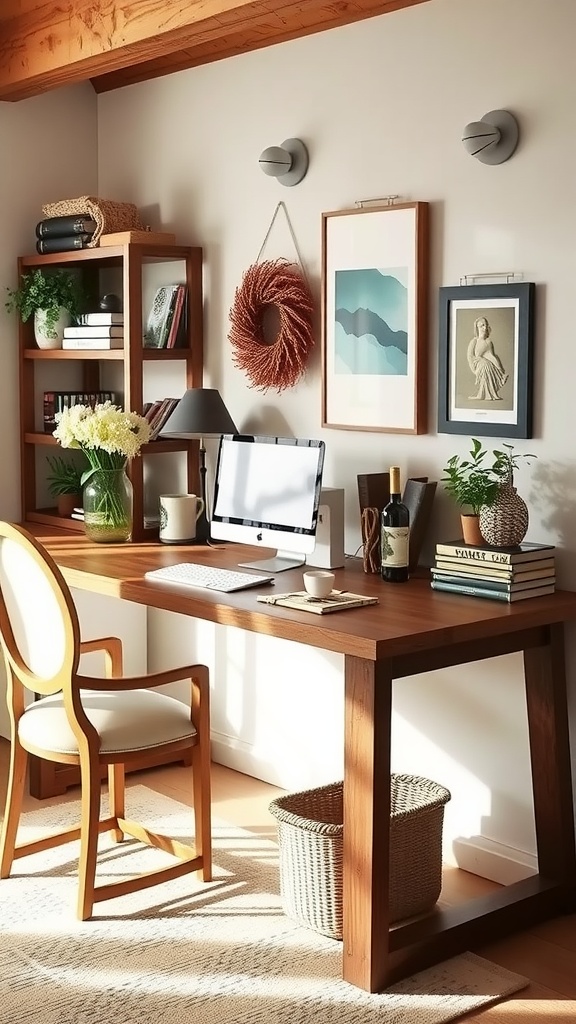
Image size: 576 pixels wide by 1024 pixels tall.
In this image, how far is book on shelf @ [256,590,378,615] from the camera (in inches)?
116

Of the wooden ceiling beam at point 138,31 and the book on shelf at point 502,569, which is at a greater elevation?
the wooden ceiling beam at point 138,31

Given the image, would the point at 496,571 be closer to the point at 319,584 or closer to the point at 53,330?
the point at 319,584

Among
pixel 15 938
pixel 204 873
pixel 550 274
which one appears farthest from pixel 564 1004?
pixel 550 274

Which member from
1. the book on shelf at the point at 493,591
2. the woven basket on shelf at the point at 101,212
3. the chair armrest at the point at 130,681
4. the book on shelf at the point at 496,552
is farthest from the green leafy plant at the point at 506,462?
the woven basket on shelf at the point at 101,212

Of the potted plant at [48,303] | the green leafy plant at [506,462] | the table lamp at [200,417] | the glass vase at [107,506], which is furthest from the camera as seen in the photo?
the potted plant at [48,303]

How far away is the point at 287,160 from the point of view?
3803 millimetres

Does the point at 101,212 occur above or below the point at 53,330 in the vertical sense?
above

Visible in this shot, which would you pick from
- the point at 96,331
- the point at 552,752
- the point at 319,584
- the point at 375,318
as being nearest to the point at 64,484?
the point at 96,331

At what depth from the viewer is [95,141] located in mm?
4734

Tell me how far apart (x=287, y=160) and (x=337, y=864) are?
2082mm

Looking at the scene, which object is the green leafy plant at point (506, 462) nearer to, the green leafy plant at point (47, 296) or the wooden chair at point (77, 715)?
the wooden chair at point (77, 715)

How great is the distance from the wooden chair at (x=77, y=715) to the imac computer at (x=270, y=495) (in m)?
0.47

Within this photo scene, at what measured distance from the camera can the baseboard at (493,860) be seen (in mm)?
3348

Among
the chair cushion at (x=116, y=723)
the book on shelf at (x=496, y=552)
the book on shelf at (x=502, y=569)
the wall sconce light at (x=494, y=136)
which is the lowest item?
the chair cushion at (x=116, y=723)
